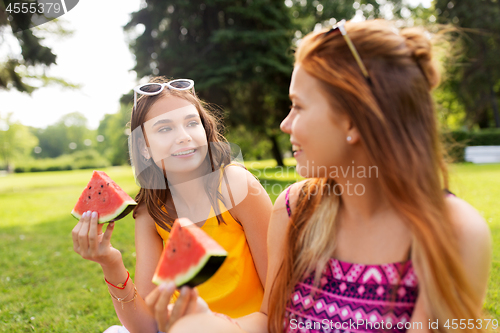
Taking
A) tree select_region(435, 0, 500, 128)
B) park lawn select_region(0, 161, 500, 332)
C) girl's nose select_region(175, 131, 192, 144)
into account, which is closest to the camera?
girl's nose select_region(175, 131, 192, 144)

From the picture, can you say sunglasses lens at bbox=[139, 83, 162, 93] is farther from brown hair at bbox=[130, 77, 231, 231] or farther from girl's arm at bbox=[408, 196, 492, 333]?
girl's arm at bbox=[408, 196, 492, 333]

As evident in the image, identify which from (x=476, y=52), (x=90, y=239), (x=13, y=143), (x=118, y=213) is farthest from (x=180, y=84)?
(x=13, y=143)

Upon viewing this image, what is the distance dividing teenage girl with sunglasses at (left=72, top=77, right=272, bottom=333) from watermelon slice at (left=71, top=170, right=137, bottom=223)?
0.16 metres

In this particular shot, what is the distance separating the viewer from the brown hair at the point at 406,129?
142 centimetres

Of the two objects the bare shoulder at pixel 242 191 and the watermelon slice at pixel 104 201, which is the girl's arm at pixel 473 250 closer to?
the bare shoulder at pixel 242 191

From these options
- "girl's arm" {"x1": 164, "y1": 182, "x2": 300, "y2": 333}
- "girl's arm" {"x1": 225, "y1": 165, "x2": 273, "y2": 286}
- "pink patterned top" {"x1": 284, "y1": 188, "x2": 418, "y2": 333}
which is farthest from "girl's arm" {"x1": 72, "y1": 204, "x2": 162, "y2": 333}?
"pink patterned top" {"x1": 284, "y1": 188, "x2": 418, "y2": 333}

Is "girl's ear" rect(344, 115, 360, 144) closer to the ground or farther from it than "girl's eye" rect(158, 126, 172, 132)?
farther from it

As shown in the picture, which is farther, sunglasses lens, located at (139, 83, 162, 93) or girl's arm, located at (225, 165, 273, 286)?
sunglasses lens, located at (139, 83, 162, 93)

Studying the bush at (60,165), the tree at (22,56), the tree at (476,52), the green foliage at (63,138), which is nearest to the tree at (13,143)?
the bush at (60,165)

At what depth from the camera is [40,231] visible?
918 centimetres

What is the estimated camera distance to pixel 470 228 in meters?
1.45

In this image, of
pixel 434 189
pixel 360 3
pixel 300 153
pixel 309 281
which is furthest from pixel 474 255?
pixel 360 3

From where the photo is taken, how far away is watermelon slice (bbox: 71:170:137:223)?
7.61ft

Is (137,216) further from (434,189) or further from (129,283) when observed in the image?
(434,189)
